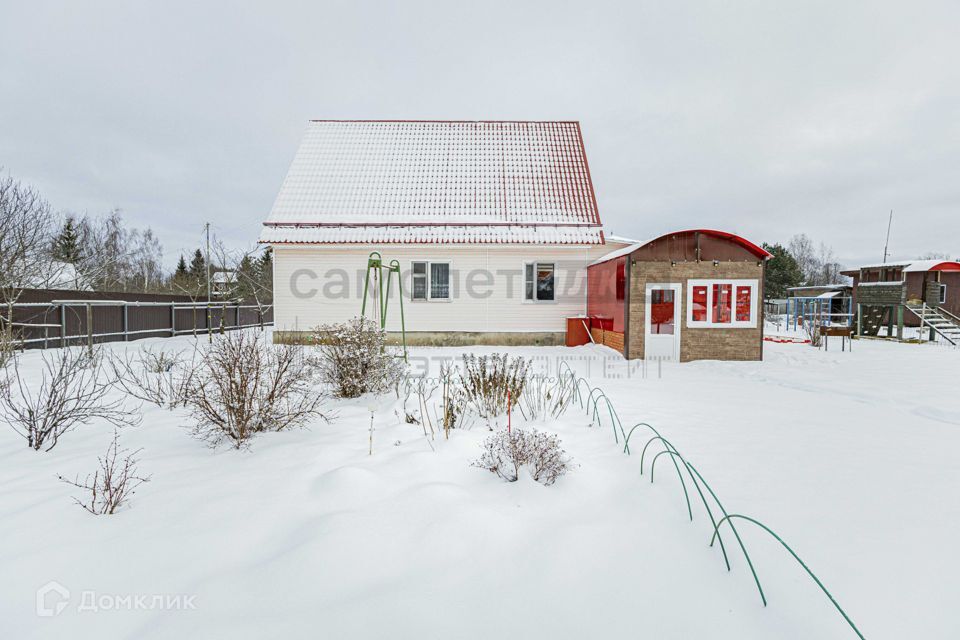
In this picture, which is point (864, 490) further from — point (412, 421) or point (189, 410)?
point (189, 410)

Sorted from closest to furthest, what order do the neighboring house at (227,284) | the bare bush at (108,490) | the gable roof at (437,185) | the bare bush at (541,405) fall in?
1. the bare bush at (108,490)
2. the bare bush at (541,405)
3. the gable roof at (437,185)
4. the neighboring house at (227,284)

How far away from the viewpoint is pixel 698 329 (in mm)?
10281

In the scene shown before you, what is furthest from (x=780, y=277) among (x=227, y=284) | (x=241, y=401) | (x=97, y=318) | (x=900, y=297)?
(x=97, y=318)

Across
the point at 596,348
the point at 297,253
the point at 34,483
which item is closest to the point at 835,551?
the point at 34,483

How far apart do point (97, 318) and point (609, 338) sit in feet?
52.6

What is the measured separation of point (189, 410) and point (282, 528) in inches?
141

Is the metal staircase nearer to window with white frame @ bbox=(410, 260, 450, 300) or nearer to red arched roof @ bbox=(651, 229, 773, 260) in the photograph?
red arched roof @ bbox=(651, 229, 773, 260)

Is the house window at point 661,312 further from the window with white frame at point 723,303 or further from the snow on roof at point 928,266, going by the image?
the snow on roof at point 928,266

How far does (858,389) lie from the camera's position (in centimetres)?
732

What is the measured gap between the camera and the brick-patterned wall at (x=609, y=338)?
10.8m

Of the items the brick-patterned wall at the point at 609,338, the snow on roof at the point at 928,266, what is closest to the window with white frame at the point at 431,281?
the brick-patterned wall at the point at 609,338

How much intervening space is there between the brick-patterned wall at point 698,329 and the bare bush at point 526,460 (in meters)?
7.20

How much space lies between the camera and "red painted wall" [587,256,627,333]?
423 inches

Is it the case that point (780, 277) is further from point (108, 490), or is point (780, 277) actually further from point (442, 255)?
point (108, 490)
